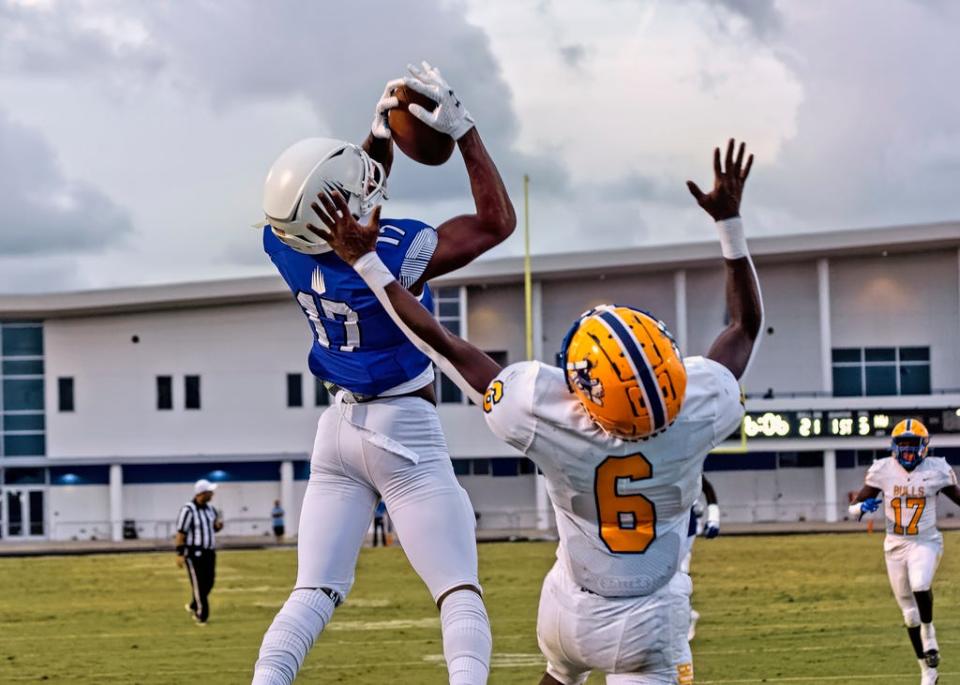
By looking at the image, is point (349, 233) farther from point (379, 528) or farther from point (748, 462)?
point (748, 462)

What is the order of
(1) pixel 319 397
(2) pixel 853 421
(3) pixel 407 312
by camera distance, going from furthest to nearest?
(1) pixel 319 397
(2) pixel 853 421
(3) pixel 407 312

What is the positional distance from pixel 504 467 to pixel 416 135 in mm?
43717

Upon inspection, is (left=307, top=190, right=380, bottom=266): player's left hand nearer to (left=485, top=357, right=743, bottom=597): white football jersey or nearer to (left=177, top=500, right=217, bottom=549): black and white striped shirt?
(left=485, top=357, right=743, bottom=597): white football jersey

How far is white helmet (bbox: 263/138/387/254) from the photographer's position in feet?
18.2

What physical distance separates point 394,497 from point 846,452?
147ft

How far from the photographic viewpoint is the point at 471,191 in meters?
5.73

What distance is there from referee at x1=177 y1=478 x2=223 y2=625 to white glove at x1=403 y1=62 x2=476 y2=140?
1224 cm

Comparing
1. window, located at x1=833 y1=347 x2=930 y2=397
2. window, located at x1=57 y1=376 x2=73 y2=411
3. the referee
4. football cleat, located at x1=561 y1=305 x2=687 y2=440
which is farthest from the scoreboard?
football cleat, located at x1=561 y1=305 x2=687 y2=440

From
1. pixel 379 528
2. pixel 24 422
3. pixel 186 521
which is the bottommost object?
pixel 379 528

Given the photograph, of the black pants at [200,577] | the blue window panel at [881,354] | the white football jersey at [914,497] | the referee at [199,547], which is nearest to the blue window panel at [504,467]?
the blue window panel at [881,354]

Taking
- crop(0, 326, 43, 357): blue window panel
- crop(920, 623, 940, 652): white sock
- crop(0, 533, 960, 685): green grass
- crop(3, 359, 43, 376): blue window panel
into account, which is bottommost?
crop(0, 533, 960, 685): green grass

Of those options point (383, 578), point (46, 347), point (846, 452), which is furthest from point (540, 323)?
point (383, 578)

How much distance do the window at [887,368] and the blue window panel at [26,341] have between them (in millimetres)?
25658

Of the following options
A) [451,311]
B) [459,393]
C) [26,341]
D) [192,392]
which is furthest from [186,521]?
[26,341]
